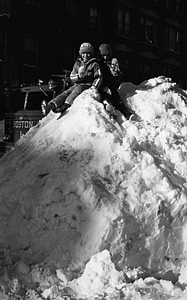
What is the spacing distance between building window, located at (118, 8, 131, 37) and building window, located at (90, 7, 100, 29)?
2185 millimetres

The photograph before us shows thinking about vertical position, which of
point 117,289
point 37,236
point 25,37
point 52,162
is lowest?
point 117,289

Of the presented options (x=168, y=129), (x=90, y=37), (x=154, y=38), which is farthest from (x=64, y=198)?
(x=154, y=38)

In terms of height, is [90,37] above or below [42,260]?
above

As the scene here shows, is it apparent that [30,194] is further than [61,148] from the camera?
No

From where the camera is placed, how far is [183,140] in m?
6.56

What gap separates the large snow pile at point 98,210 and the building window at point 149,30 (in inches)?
1069

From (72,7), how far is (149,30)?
8534 millimetres

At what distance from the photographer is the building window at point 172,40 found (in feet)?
114

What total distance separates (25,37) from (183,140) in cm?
1890

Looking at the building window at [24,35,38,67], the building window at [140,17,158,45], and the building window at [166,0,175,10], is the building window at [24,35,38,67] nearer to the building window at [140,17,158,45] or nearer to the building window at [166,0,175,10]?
the building window at [140,17,158,45]

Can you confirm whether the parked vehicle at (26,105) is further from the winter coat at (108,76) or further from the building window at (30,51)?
the building window at (30,51)

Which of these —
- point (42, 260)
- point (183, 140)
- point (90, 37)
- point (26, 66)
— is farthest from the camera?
point (90, 37)

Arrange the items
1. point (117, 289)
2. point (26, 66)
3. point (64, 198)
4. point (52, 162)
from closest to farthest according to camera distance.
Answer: point (117, 289) → point (64, 198) → point (52, 162) → point (26, 66)

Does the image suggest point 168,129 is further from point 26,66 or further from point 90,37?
point 90,37
